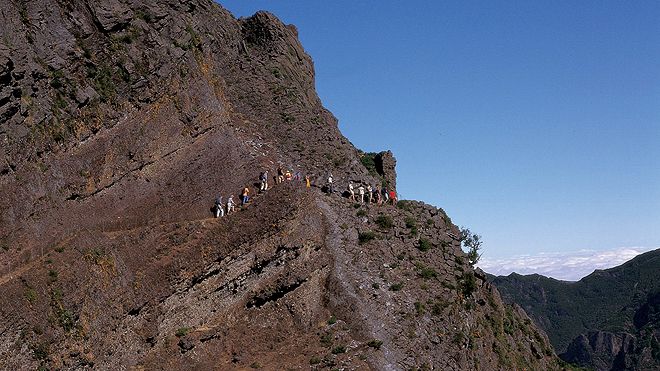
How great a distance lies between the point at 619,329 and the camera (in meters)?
141

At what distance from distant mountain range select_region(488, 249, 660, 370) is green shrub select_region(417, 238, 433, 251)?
108m

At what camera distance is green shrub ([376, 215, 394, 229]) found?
2938cm

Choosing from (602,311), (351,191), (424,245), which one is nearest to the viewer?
(424,245)

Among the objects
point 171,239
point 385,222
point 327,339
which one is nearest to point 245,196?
point 171,239

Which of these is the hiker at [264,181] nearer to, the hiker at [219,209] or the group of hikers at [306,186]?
the group of hikers at [306,186]

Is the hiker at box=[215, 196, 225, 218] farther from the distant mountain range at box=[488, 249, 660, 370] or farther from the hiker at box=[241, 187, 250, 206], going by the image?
the distant mountain range at box=[488, 249, 660, 370]

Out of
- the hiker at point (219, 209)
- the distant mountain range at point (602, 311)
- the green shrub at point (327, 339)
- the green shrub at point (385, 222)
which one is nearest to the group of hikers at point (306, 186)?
the hiker at point (219, 209)

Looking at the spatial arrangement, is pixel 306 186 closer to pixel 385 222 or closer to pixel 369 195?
pixel 385 222

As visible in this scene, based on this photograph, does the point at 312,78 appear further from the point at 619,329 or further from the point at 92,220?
the point at 619,329

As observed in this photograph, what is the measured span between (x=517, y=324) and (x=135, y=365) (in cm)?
2308

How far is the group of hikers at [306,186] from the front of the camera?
93.5 feet

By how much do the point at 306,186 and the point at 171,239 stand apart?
6589 mm

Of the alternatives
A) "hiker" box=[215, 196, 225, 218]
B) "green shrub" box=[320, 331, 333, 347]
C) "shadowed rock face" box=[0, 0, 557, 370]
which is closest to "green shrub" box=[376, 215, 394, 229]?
"shadowed rock face" box=[0, 0, 557, 370]

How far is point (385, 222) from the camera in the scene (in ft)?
96.6
